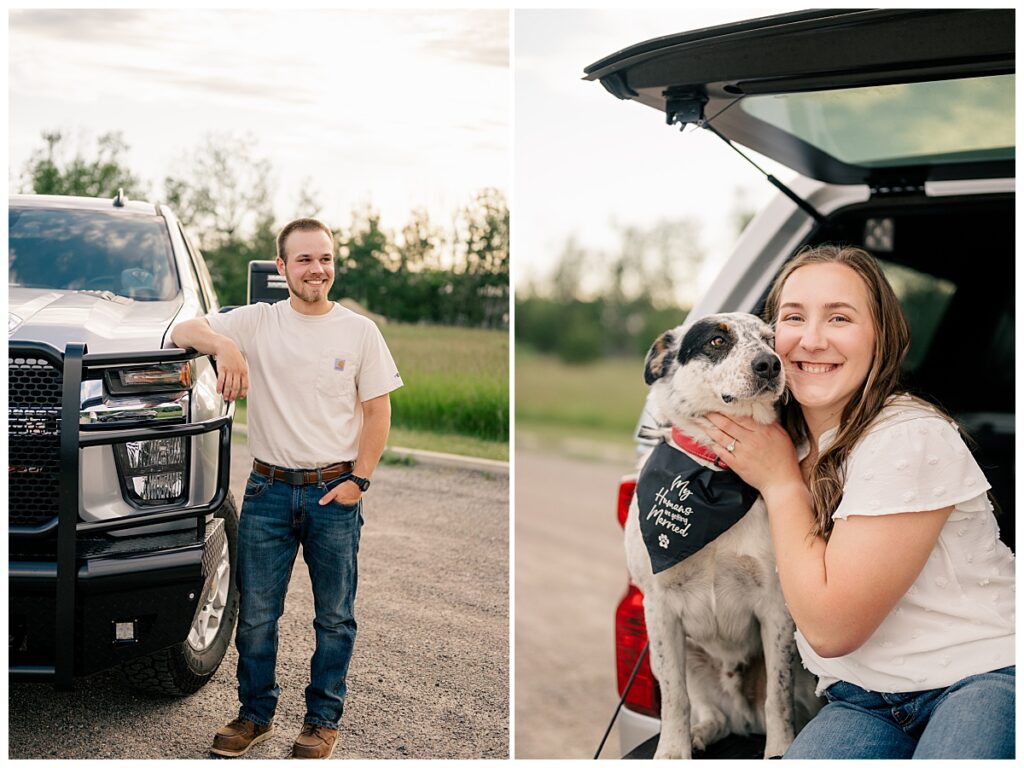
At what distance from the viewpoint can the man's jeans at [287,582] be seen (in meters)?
2.80

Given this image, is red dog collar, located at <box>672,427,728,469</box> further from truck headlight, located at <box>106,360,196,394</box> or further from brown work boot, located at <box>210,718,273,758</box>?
brown work boot, located at <box>210,718,273,758</box>

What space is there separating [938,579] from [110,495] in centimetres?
219

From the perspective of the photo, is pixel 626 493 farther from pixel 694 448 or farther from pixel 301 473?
pixel 301 473

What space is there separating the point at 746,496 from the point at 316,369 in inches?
49.7

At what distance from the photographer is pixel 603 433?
1977 centimetres

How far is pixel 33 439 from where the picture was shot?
270cm

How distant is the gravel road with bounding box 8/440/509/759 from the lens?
115 inches

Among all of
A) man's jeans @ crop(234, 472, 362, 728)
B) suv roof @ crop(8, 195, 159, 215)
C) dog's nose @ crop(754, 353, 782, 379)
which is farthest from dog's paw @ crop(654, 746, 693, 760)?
suv roof @ crop(8, 195, 159, 215)

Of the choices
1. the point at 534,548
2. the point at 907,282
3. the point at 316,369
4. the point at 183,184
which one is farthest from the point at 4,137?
the point at 534,548

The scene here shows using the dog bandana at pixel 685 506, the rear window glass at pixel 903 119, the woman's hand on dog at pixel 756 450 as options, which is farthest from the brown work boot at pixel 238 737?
the rear window glass at pixel 903 119

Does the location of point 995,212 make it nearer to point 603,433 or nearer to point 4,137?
point 4,137

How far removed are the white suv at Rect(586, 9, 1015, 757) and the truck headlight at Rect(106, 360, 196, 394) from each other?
131 centimetres

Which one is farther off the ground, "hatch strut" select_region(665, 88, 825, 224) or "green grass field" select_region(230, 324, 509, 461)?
"hatch strut" select_region(665, 88, 825, 224)

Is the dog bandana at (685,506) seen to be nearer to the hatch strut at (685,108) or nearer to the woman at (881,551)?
the woman at (881,551)
